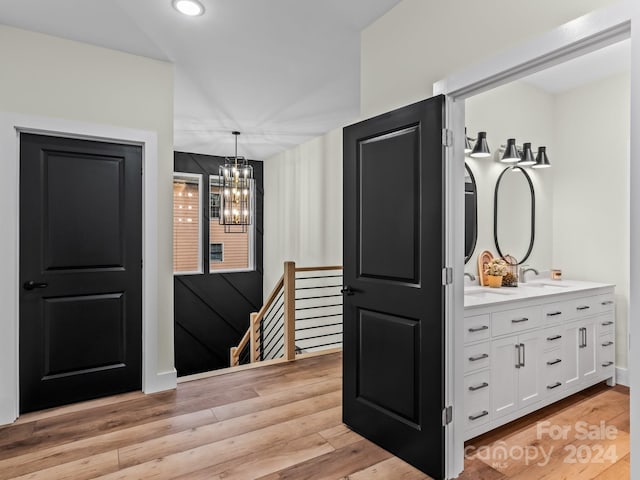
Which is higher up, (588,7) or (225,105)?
(225,105)

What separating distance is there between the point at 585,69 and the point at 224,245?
5.62m

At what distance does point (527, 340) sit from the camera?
269cm

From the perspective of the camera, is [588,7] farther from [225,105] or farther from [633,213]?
[225,105]

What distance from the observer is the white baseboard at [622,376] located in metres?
3.36

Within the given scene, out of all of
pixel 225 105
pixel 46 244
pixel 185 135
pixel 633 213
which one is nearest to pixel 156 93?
pixel 225 105

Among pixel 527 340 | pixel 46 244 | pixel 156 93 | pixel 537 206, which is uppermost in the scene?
pixel 156 93

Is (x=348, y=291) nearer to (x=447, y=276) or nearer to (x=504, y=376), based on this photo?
(x=447, y=276)

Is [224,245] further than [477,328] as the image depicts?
Yes

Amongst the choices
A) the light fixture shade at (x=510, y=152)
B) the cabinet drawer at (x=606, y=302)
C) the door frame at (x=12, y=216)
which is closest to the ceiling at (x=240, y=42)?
the door frame at (x=12, y=216)

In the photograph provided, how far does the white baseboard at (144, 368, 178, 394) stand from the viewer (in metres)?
3.15

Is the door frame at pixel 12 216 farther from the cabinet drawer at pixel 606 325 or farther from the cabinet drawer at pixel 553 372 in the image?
the cabinet drawer at pixel 606 325

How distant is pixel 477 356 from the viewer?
7.80 feet

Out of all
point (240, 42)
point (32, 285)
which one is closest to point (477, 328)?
point (240, 42)

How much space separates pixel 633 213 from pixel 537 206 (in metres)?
2.74
